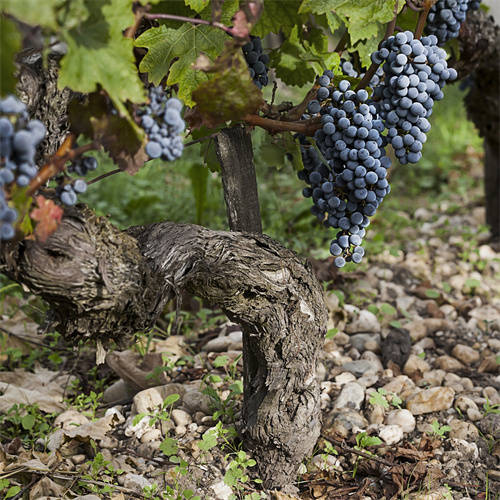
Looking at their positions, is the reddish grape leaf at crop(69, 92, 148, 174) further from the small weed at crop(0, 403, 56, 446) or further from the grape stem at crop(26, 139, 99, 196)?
the small weed at crop(0, 403, 56, 446)

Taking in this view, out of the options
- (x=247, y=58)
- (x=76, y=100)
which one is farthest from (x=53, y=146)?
(x=247, y=58)

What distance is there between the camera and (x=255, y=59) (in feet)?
5.25

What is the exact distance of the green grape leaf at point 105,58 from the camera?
104cm

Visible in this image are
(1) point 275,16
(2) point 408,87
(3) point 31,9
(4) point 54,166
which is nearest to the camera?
(3) point 31,9

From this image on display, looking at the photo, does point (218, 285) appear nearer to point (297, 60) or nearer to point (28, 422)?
point (297, 60)

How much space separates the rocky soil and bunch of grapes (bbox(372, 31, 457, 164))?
3.06 feet

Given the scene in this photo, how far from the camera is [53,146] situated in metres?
1.49

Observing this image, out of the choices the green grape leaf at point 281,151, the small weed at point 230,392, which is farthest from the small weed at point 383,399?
the green grape leaf at point 281,151

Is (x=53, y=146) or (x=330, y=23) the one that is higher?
(x=330, y=23)

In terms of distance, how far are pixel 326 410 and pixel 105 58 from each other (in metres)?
1.52

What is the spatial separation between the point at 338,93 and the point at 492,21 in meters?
1.87

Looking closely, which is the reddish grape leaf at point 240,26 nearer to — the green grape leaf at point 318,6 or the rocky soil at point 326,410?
the green grape leaf at point 318,6

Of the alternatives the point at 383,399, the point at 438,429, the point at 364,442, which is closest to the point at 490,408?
the point at 438,429

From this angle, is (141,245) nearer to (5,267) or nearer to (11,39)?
(5,267)
